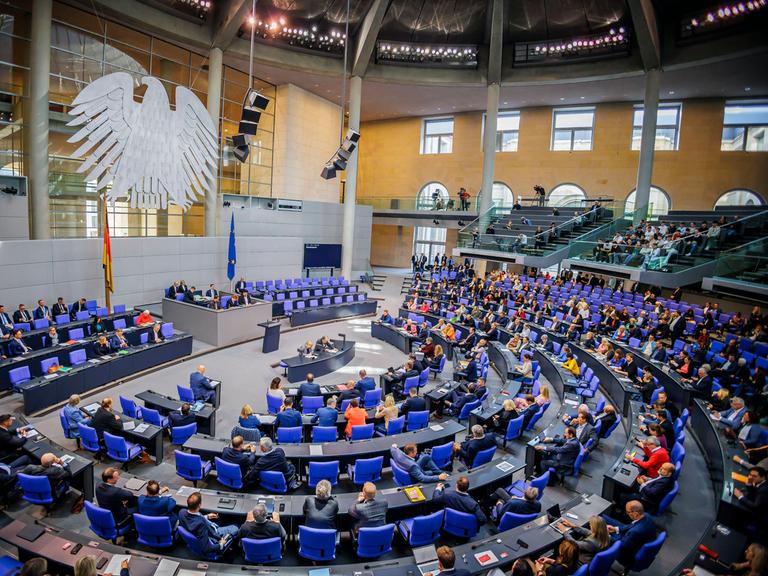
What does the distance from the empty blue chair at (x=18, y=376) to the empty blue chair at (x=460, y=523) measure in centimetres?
889

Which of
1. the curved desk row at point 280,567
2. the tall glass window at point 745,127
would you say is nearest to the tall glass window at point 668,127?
the tall glass window at point 745,127

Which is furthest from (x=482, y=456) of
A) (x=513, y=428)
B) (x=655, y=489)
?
(x=655, y=489)

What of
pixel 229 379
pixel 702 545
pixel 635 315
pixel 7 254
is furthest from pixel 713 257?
pixel 7 254

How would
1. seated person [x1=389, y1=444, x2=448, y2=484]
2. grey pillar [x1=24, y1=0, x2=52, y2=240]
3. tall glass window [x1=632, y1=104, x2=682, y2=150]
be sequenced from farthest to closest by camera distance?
tall glass window [x1=632, y1=104, x2=682, y2=150] → grey pillar [x1=24, y1=0, x2=52, y2=240] → seated person [x1=389, y1=444, x2=448, y2=484]

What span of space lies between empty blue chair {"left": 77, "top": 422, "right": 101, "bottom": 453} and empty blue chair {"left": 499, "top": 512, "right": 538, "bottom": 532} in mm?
6370

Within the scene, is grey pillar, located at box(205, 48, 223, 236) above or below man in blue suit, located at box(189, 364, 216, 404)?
above

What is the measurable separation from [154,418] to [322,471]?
11.4 feet

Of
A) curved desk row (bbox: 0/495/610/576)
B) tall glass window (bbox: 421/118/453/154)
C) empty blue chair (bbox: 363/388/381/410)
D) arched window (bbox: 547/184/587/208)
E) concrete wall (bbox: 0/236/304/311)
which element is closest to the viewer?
curved desk row (bbox: 0/495/610/576)

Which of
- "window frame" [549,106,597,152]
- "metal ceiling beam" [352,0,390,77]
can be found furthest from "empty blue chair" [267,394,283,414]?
"window frame" [549,106,597,152]

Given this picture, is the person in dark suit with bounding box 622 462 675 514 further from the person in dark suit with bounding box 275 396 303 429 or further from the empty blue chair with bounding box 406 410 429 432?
the person in dark suit with bounding box 275 396 303 429

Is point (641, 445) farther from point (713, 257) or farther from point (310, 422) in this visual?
point (713, 257)

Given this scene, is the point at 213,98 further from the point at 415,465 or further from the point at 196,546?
the point at 196,546

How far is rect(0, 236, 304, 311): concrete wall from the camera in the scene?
14117 millimetres

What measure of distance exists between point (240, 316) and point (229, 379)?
3470mm
